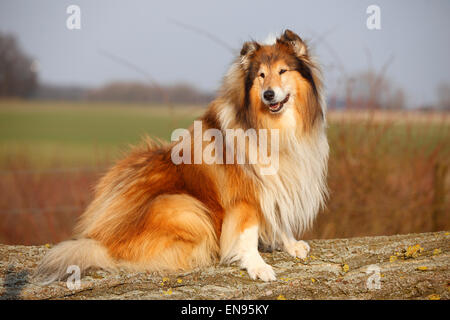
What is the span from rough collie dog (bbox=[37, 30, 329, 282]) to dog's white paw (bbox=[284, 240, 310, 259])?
0.4 inches

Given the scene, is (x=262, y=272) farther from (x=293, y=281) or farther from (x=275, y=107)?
(x=275, y=107)

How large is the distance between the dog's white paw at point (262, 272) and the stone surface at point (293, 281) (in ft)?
0.17

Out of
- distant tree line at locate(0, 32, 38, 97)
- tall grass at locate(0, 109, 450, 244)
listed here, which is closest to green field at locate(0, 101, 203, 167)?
distant tree line at locate(0, 32, 38, 97)

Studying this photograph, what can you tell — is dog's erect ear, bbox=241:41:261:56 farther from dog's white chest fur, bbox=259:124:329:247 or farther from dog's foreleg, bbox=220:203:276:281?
dog's foreleg, bbox=220:203:276:281

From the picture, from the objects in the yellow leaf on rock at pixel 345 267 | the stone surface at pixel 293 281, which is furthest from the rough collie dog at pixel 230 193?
the yellow leaf on rock at pixel 345 267

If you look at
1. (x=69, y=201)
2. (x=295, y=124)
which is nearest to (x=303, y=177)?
(x=295, y=124)

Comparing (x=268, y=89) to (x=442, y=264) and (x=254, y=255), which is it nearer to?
(x=254, y=255)

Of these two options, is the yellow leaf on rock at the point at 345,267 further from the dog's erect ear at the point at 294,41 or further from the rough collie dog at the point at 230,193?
the dog's erect ear at the point at 294,41

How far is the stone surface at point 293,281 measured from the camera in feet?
9.77

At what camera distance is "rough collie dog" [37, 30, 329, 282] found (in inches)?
132

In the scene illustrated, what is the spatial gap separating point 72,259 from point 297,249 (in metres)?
1.94

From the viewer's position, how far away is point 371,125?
624cm

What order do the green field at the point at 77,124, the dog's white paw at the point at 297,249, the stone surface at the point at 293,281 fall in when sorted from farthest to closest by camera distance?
the green field at the point at 77,124, the dog's white paw at the point at 297,249, the stone surface at the point at 293,281

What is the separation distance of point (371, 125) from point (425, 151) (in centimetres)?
122
